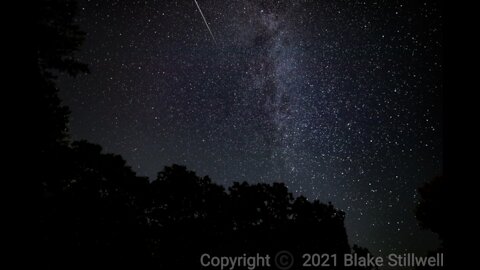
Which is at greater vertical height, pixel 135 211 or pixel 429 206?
pixel 429 206

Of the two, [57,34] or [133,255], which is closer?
[57,34]

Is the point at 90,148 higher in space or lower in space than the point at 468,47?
higher

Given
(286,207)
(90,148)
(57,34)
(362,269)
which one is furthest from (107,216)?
(362,269)

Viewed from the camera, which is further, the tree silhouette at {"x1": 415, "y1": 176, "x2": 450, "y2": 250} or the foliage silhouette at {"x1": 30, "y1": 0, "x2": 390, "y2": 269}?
the tree silhouette at {"x1": 415, "y1": 176, "x2": 450, "y2": 250}

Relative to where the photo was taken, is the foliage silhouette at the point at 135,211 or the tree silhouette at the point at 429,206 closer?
the foliage silhouette at the point at 135,211

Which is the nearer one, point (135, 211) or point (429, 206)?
point (135, 211)

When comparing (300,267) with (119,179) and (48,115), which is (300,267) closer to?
(119,179)

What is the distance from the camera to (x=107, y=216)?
764cm

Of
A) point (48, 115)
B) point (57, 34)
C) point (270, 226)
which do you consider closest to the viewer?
point (48, 115)

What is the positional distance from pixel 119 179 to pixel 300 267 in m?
5.52

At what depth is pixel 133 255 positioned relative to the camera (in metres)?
7.77

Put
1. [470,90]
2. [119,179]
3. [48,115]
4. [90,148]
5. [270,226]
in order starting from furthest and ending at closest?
[270,226]
[119,179]
[90,148]
[48,115]
[470,90]

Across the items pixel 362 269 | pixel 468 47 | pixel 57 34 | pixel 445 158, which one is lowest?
pixel 362 269

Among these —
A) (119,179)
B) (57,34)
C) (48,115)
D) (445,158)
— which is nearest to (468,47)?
(445,158)
